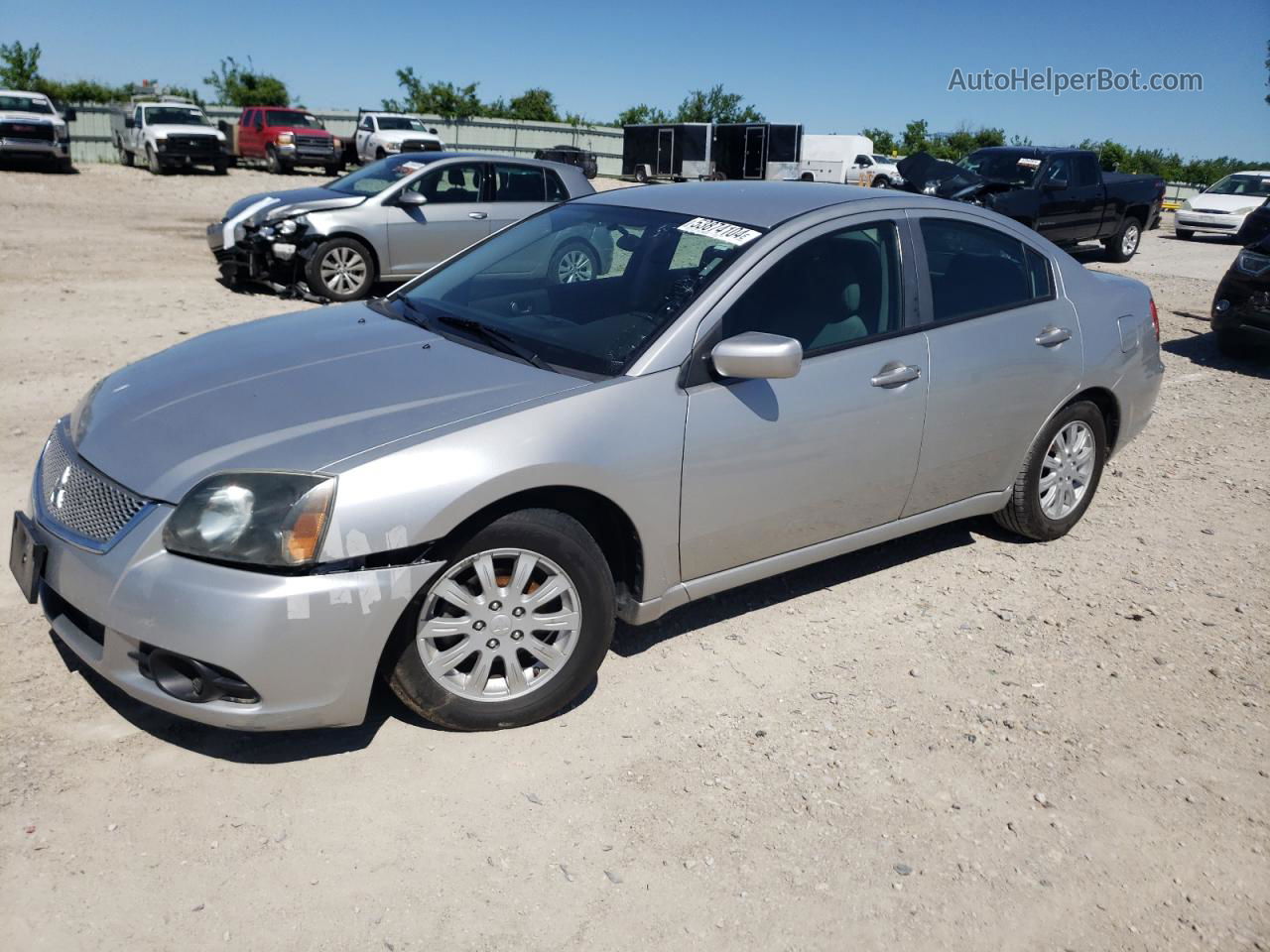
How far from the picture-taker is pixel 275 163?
1209 inches

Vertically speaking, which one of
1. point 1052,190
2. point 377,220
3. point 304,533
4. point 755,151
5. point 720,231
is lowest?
point 304,533

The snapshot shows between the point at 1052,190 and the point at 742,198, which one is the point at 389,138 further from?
the point at 742,198

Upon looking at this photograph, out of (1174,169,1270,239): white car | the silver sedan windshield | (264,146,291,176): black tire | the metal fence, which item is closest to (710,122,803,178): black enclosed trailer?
the metal fence

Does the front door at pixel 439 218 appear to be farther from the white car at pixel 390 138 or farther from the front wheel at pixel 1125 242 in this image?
the white car at pixel 390 138

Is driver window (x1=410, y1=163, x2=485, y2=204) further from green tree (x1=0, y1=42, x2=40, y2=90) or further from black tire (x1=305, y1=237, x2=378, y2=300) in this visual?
green tree (x1=0, y1=42, x2=40, y2=90)

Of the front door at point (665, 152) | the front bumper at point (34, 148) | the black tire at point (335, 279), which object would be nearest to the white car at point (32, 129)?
the front bumper at point (34, 148)

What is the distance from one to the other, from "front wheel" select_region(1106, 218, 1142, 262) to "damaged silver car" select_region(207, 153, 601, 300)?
1081 centimetres

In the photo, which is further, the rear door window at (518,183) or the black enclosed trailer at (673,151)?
the black enclosed trailer at (673,151)

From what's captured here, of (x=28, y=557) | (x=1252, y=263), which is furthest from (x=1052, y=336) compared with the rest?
(x=1252, y=263)

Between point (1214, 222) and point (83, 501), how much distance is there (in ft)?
86.9

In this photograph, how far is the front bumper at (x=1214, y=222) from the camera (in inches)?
955

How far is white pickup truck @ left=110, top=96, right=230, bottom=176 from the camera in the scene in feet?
87.9

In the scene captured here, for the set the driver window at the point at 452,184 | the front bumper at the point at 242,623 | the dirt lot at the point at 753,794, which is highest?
the driver window at the point at 452,184

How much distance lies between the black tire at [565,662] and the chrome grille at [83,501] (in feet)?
2.94
